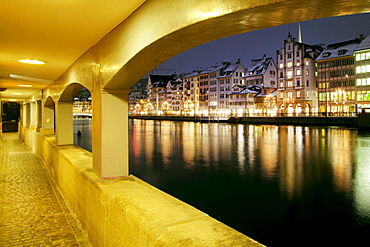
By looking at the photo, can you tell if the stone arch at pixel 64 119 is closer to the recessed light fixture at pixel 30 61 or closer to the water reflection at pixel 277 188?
the recessed light fixture at pixel 30 61

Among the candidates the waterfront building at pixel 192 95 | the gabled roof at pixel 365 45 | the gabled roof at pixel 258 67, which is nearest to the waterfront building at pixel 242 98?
the gabled roof at pixel 258 67

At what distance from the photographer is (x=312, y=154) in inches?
730

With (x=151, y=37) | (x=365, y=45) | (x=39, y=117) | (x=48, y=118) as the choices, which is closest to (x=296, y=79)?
(x=365, y=45)

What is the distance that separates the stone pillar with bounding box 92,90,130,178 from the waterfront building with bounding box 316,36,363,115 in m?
63.7

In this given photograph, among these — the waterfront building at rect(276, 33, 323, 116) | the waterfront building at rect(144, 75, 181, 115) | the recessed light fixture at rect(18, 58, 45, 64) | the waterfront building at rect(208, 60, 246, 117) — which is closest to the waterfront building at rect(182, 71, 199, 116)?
the waterfront building at rect(208, 60, 246, 117)

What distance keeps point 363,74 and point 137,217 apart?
67130 millimetres

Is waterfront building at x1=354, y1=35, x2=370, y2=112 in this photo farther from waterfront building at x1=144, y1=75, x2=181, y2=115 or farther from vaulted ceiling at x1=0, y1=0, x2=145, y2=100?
waterfront building at x1=144, y1=75, x2=181, y2=115

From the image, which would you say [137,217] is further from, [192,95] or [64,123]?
[192,95]

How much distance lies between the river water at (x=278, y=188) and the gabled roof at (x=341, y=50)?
54.0 m

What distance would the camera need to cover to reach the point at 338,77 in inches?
2630

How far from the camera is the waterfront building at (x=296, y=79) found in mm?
69875

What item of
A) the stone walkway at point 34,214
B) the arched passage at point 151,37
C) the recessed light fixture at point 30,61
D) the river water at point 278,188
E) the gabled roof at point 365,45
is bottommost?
the river water at point 278,188

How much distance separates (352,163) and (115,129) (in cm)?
1418

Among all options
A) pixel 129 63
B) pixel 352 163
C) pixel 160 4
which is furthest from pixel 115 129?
pixel 352 163
